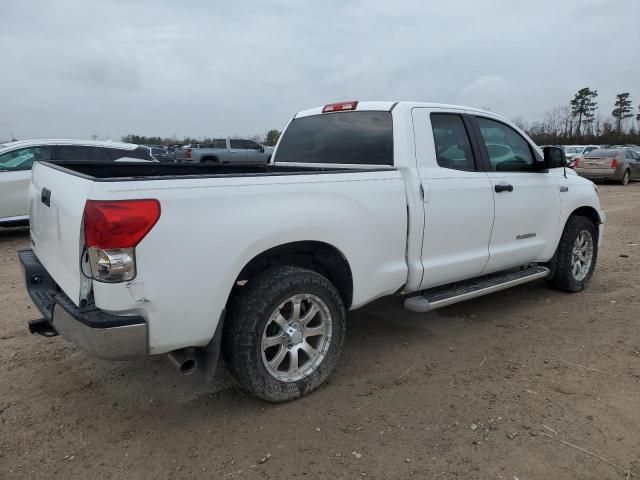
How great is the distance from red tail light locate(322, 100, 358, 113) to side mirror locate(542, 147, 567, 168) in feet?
6.19

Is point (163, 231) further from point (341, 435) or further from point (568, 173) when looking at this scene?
point (568, 173)

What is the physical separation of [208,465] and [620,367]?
300 centimetres

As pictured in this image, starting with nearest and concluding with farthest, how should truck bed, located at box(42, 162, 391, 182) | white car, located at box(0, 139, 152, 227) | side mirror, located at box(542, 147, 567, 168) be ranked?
truck bed, located at box(42, 162, 391, 182), side mirror, located at box(542, 147, 567, 168), white car, located at box(0, 139, 152, 227)

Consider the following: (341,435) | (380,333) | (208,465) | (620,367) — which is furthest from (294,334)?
(620,367)

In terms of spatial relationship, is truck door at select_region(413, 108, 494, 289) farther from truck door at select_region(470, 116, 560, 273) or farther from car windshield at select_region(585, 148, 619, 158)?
car windshield at select_region(585, 148, 619, 158)

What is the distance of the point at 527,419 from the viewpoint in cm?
306

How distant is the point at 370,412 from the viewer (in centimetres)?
316

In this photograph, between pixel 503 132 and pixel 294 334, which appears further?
pixel 503 132

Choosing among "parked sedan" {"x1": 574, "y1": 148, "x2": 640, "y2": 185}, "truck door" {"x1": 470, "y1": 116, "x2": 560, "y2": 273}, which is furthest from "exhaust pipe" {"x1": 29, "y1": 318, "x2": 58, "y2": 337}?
"parked sedan" {"x1": 574, "y1": 148, "x2": 640, "y2": 185}

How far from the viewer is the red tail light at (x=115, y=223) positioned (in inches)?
95.6

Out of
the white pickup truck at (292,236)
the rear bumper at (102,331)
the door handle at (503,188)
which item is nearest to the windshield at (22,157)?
the white pickup truck at (292,236)

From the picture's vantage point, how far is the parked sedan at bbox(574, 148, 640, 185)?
62.7ft

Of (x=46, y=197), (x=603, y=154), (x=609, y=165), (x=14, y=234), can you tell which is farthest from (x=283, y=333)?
(x=603, y=154)

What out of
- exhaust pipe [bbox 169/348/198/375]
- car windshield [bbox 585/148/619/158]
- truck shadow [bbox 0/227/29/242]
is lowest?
truck shadow [bbox 0/227/29/242]
